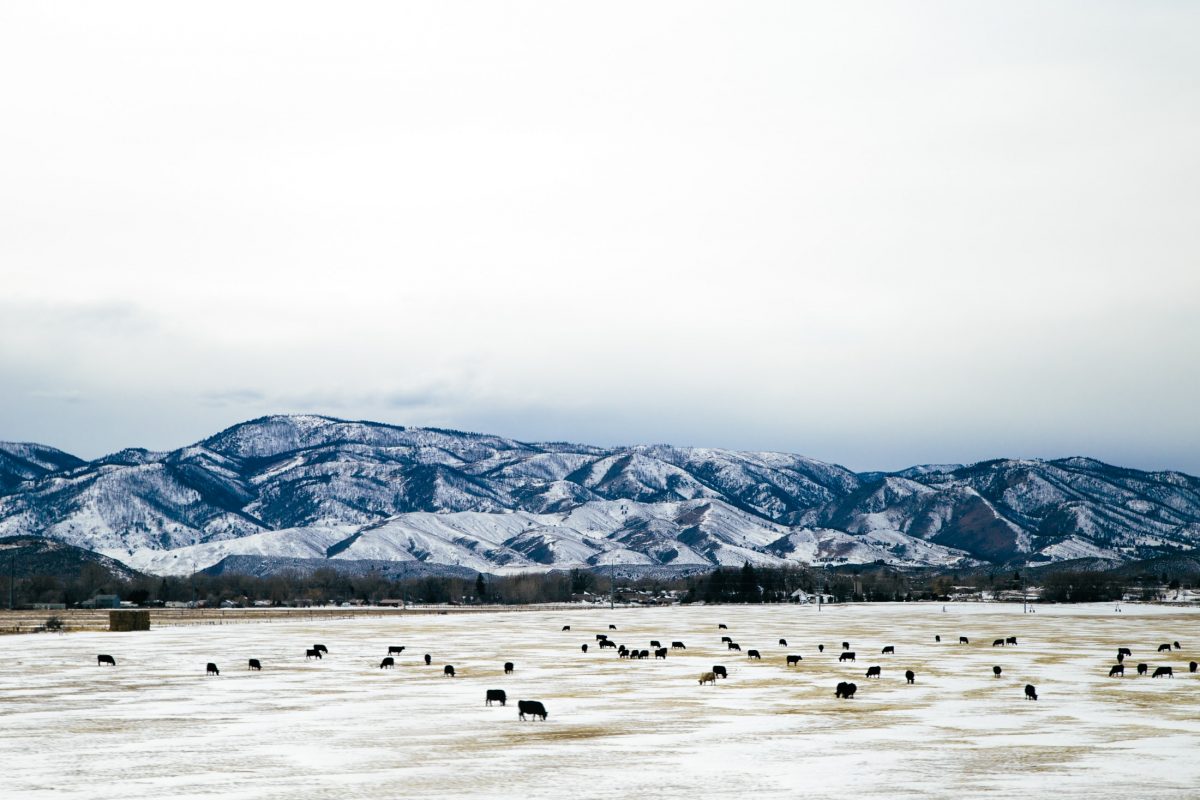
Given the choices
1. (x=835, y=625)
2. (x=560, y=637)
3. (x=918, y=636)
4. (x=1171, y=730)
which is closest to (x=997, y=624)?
(x=835, y=625)

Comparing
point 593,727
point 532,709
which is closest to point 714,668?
point 532,709

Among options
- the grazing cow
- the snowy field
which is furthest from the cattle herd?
the snowy field

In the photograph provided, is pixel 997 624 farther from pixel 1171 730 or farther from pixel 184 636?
pixel 1171 730

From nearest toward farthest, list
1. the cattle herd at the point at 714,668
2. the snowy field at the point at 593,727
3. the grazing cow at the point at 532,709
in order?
the snowy field at the point at 593,727
the grazing cow at the point at 532,709
the cattle herd at the point at 714,668

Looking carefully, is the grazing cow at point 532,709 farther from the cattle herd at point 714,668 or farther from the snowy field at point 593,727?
the snowy field at point 593,727

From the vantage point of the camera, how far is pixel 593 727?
4291 cm

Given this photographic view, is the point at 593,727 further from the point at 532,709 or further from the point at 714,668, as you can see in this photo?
the point at 714,668

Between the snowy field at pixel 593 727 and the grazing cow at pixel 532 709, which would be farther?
the grazing cow at pixel 532 709

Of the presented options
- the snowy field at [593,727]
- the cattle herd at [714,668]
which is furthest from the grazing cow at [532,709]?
the snowy field at [593,727]

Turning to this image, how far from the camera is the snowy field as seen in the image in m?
32.0

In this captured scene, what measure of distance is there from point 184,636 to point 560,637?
30495mm

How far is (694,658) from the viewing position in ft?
257

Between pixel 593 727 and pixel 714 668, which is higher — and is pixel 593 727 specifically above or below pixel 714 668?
below

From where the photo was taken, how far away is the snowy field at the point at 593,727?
32031mm
